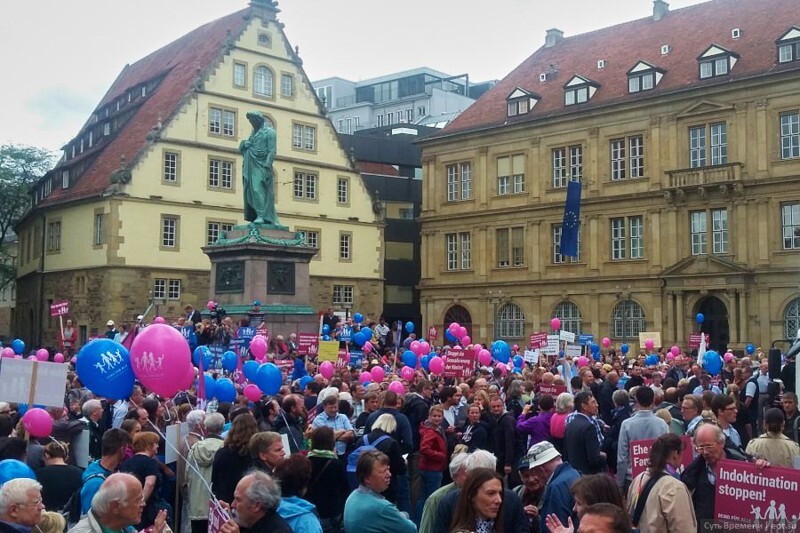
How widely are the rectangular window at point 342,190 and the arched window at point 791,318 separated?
890 inches

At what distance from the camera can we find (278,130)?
46.3 m

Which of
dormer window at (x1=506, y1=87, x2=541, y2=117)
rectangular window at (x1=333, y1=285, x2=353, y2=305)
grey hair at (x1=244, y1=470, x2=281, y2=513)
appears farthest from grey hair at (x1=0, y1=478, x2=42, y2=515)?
dormer window at (x1=506, y1=87, x2=541, y2=117)

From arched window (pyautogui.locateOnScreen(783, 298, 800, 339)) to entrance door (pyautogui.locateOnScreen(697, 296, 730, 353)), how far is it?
8.80 feet

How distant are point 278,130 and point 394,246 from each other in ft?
41.3

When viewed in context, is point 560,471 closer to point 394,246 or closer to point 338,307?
point 338,307

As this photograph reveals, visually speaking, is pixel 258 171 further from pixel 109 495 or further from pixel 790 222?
pixel 790 222

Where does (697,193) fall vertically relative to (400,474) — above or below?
above

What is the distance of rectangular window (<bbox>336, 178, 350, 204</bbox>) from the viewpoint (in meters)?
49.8

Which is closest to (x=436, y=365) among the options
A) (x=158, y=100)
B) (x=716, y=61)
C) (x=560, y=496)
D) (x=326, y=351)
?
(x=326, y=351)

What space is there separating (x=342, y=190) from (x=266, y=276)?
25.3m

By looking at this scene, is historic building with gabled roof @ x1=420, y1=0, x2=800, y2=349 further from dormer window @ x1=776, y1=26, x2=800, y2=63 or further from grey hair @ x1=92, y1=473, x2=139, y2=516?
grey hair @ x1=92, y1=473, x2=139, y2=516

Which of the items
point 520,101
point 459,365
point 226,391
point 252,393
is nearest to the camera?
point 226,391

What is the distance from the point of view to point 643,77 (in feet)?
144

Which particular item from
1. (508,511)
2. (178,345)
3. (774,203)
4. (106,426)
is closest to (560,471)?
(508,511)
